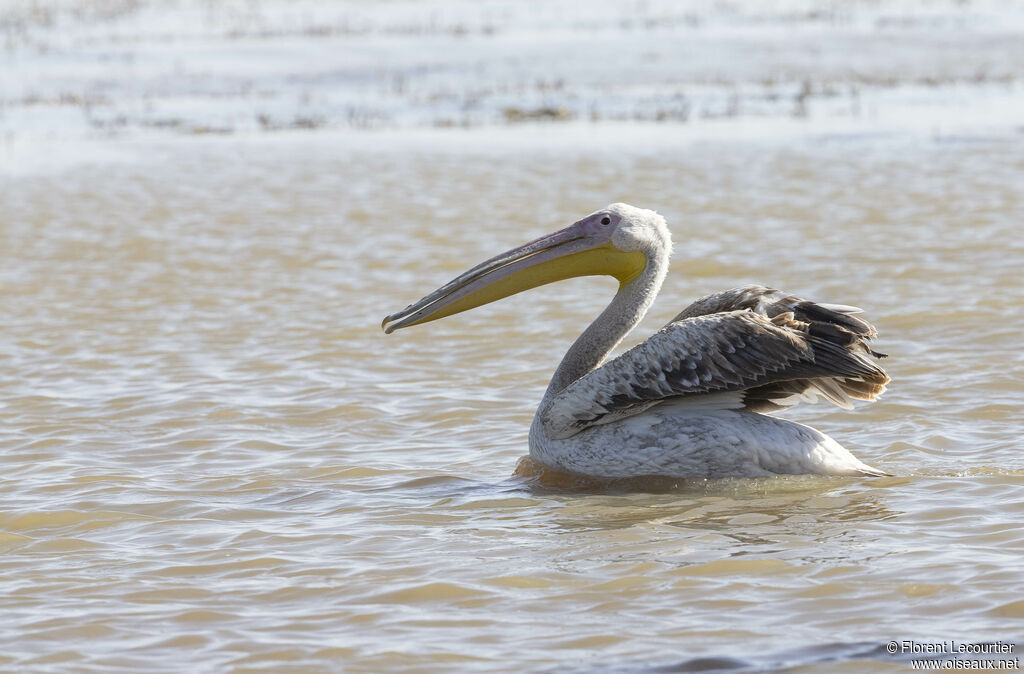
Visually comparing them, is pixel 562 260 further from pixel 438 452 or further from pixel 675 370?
pixel 438 452

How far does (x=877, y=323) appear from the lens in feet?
25.5

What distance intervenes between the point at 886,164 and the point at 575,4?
2037 cm

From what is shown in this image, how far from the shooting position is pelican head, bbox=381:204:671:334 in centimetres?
561

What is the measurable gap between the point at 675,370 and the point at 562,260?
75 cm

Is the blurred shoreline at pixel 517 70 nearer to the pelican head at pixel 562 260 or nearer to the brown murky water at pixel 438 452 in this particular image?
the brown murky water at pixel 438 452

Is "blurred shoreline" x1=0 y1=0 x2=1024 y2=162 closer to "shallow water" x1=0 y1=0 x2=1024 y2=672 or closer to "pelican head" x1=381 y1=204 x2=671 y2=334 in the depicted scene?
"shallow water" x1=0 y1=0 x2=1024 y2=672

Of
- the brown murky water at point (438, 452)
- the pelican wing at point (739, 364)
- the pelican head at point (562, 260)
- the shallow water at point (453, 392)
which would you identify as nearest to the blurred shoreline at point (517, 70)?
the shallow water at point (453, 392)

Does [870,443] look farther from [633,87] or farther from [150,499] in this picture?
[633,87]

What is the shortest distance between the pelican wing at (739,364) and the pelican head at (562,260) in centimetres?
36

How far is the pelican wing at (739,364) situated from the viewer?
5.08 metres

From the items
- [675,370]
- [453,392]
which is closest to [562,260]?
[675,370]

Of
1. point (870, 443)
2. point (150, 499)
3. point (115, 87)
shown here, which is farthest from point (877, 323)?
point (115, 87)

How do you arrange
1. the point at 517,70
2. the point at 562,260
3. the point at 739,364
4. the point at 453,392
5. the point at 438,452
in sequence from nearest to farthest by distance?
1. the point at 739,364
2. the point at 562,260
3. the point at 438,452
4. the point at 453,392
5. the point at 517,70

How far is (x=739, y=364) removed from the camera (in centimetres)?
508
